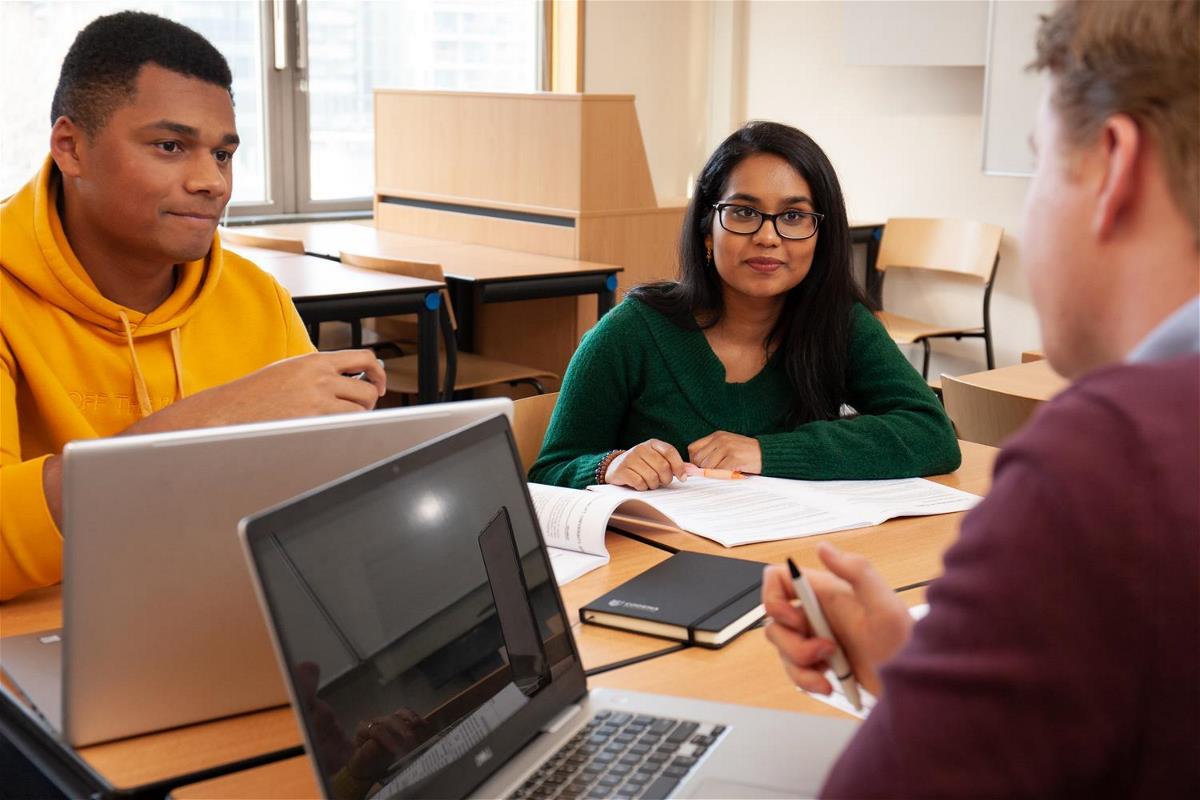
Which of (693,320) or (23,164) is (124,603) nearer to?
(693,320)

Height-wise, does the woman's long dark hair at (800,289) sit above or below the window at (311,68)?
below

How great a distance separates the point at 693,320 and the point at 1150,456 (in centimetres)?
152

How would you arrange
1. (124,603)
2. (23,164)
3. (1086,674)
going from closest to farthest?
(1086,674)
(124,603)
(23,164)

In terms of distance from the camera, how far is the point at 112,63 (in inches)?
63.4

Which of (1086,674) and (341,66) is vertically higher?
(341,66)

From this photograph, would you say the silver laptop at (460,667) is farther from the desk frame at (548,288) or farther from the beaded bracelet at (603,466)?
the desk frame at (548,288)

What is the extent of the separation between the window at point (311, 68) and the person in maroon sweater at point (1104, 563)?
469 cm

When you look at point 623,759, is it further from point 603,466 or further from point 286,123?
point 286,123

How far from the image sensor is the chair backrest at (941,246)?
5.03 meters

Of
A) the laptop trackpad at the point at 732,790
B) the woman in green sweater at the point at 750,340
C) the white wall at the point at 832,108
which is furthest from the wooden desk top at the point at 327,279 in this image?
the laptop trackpad at the point at 732,790

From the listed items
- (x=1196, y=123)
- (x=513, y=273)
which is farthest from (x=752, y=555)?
(x=513, y=273)

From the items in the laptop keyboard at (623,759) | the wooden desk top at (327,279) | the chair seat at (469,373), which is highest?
the wooden desk top at (327,279)

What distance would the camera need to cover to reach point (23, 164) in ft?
15.5

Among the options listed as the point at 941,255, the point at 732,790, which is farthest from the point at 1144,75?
the point at 941,255
